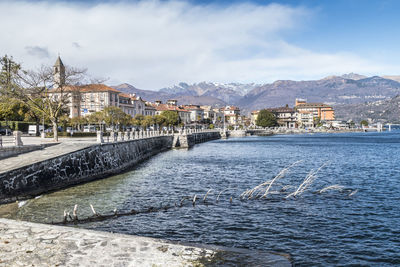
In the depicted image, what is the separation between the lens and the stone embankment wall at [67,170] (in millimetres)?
19703

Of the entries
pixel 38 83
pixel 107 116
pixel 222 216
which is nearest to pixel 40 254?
pixel 222 216

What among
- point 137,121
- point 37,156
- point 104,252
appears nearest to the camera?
point 104,252

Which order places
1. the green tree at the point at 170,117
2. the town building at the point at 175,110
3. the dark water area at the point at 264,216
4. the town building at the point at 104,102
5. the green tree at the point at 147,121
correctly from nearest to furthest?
the dark water area at the point at 264,216, the town building at the point at 104,102, the green tree at the point at 147,121, the green tree at the point at 170,117, the town building at the point at 175,110

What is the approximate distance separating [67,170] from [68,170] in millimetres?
114

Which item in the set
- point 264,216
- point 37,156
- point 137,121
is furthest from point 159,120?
point 264,216

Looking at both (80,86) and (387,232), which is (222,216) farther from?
(80,86)

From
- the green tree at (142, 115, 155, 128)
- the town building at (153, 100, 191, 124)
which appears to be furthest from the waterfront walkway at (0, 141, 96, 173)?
the town building at (153, 100, 191, 124)

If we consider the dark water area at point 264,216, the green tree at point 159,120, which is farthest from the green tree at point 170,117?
the dark water area at point 264,216

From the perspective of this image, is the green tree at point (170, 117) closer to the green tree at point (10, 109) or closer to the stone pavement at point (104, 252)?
the green tree at point (10, 109)

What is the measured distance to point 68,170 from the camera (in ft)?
83.8

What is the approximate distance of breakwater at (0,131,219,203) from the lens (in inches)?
776

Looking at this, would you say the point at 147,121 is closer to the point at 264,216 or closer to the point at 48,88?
the point at 48,88

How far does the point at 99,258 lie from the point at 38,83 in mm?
34674

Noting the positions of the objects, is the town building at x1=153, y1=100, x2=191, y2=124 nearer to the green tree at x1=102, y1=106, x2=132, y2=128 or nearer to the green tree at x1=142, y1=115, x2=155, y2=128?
the green tree at x1=142, y1=115, x2=155, y2=128
